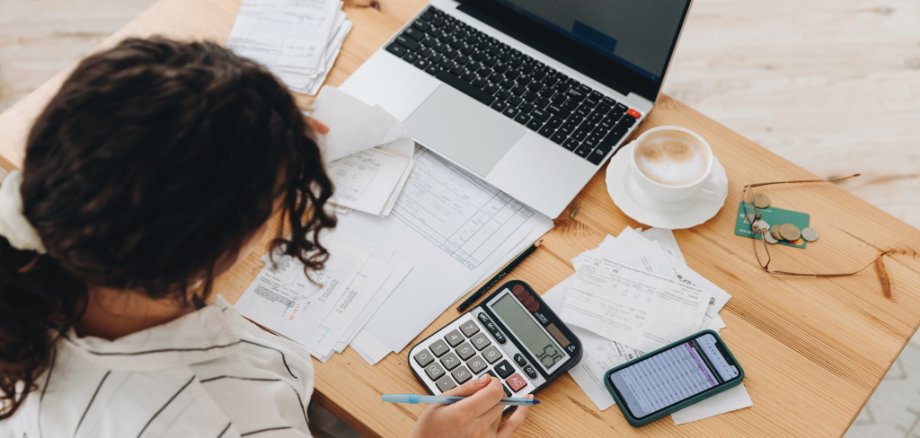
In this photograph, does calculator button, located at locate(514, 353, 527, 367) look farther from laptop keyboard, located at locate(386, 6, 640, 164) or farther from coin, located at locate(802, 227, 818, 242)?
coin, located at locate(802, 227, 818, 242)

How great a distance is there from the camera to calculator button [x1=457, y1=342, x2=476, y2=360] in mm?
940

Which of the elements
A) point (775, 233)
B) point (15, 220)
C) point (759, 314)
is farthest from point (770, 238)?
point (15, 220)

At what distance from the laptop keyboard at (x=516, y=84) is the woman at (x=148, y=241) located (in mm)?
377

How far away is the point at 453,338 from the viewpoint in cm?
95

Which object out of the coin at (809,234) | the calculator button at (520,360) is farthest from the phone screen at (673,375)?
the coin at (809,234)

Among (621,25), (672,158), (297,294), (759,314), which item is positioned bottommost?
(297,294)

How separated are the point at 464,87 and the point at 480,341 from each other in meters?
0.39

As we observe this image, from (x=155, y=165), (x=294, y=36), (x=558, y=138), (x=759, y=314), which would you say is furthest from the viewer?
(x=294, y=36)

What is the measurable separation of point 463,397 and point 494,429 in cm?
5

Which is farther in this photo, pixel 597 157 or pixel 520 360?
pixel 597 157

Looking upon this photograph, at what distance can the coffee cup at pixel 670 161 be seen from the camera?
1010 millimetres

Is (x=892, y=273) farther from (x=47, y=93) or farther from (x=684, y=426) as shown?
(x=47, y=93)

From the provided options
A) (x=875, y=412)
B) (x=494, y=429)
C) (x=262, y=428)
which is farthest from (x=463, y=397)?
(x=875, y=412)

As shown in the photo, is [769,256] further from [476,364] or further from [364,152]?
[364,152]
